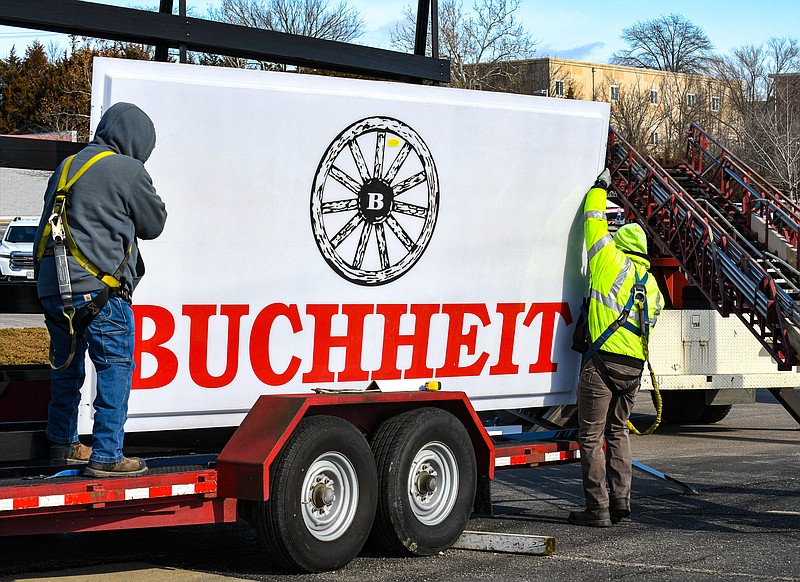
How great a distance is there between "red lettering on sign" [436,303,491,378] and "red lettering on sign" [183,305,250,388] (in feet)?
4.97

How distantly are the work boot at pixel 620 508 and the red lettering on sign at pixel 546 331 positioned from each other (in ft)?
3.35

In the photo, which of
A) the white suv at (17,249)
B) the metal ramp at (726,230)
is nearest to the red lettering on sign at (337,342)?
the metal ramp at (726,230)

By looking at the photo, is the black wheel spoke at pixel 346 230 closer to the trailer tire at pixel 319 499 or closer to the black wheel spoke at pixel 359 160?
the black wheel spoke at pixel 359 160

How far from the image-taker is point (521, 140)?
7887 millimetres

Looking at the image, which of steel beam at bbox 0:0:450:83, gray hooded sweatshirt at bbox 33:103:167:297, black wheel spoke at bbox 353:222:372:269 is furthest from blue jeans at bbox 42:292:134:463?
steel beam at bbox 0:0:450:83

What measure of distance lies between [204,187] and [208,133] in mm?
301

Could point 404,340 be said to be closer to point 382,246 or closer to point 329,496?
point 382,246

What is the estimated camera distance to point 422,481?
23.3ft

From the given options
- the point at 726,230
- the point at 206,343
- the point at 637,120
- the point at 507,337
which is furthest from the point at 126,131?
the point at 637,120

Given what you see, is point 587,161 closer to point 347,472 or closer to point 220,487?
point 347,472

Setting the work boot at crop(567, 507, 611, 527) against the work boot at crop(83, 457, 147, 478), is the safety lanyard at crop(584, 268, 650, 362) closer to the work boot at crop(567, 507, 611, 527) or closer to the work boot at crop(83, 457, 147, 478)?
the work boot at crop(567, 507, 611, 527)

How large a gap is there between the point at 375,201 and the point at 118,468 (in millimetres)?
2312

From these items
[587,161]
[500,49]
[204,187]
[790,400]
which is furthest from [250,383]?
[500,49]

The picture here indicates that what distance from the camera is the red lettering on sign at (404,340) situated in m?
7.31
